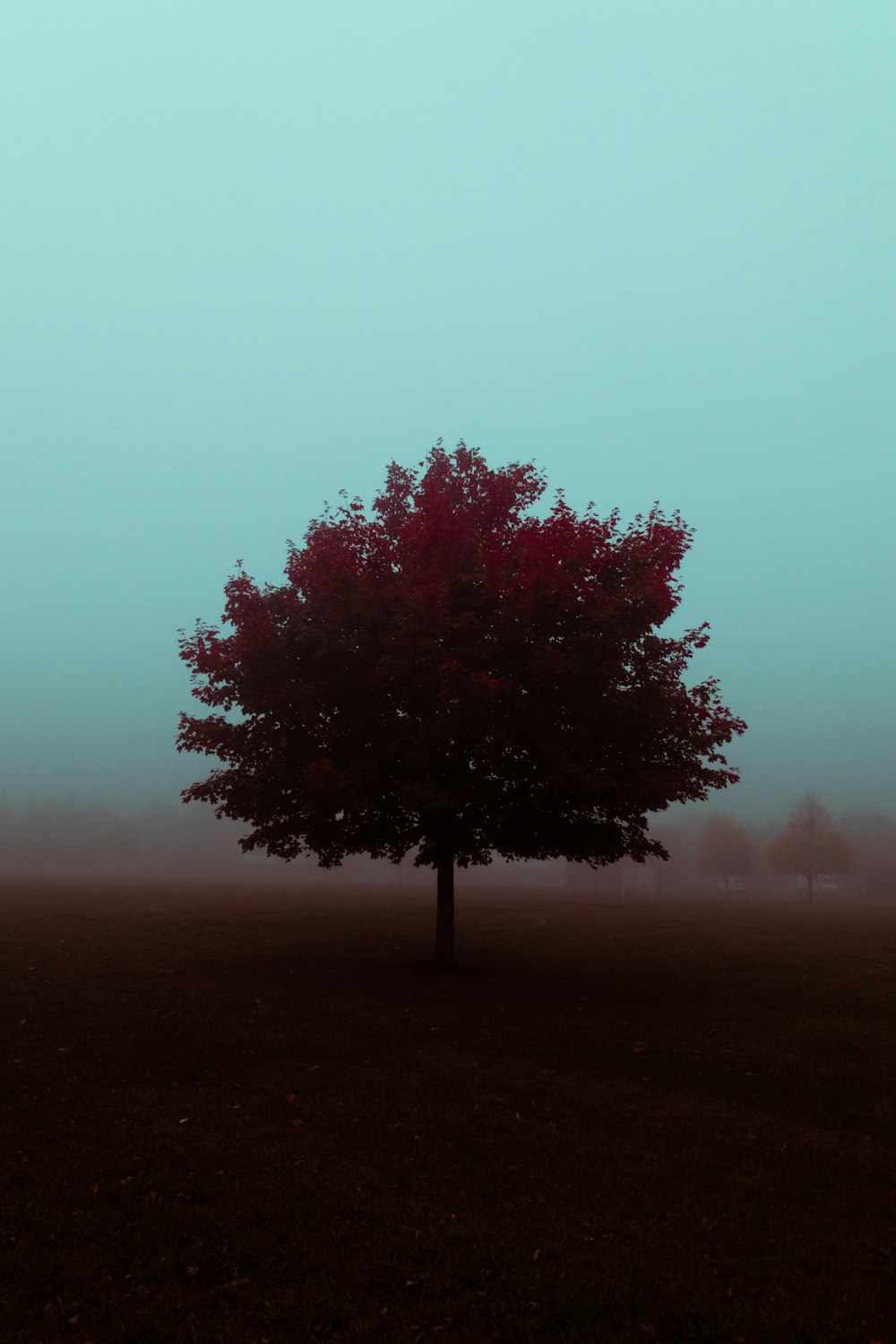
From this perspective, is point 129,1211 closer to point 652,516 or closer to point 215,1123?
point 215,1123

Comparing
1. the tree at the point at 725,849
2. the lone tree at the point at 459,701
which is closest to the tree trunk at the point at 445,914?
the lone tree at the point at 459,701

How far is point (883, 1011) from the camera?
1823 cm

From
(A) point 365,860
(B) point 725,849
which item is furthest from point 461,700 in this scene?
(A) point 365,860

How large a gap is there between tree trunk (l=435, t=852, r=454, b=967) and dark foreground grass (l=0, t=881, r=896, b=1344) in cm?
128

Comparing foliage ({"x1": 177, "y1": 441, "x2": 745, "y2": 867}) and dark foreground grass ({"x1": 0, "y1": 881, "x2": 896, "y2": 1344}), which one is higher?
foliage ({"x1": 177, "y1": 441, "x2": 745, "y2": 867})

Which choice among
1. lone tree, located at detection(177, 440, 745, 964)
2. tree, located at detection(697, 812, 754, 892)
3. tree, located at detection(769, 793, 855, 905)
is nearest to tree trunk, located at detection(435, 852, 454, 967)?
lone tree, located at detection(177, 440, 745, 964)

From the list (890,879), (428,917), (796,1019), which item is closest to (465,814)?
(796,1019)

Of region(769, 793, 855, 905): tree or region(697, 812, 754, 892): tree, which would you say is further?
region(697, 812, 754, 892): tree

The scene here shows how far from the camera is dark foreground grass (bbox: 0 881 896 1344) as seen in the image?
709cm

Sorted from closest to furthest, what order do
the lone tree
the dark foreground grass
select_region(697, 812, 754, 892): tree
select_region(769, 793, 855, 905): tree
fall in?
the dark foreground grass < the lone tree < select_region(769, 793, 855, 905): tree < select_region(697, 812, 754, 892): tree

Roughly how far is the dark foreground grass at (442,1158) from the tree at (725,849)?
231ft

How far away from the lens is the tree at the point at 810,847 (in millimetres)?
77062

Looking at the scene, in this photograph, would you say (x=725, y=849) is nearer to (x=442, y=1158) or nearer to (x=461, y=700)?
(x=461, y=700)

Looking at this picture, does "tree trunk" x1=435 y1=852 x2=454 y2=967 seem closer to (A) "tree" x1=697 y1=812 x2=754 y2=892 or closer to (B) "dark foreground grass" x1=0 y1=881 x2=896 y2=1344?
(B) "dark foreground grass" x1=0 y1=881 x2=896 y2=1344
